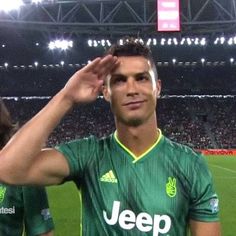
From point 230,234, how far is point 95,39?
35943mm

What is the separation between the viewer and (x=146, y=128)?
2568 mm

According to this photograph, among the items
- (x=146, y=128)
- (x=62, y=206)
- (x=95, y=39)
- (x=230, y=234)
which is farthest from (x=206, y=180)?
(x=95, y=39)

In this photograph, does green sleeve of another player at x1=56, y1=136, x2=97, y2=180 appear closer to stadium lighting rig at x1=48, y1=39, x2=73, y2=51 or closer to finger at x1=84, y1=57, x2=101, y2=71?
finger at x1=84, y1=57, x2=101, y2=71

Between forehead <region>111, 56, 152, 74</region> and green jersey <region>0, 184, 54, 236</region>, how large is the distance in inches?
41.1

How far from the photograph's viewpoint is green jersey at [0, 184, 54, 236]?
314 centimetres

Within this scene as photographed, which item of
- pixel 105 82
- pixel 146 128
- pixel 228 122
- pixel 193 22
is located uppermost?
pixel 193 22

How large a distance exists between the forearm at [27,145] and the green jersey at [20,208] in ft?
2.52

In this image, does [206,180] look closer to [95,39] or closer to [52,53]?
[95,39]

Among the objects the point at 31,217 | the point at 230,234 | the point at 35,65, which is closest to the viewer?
the point at 31,217

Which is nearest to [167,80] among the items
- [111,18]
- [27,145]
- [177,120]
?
[177,120]

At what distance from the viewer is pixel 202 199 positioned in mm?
2461

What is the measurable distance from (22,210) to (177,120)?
49932mm

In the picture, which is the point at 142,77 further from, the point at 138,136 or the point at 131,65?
the point at 138,136

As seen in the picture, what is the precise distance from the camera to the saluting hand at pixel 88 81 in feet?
8.05
